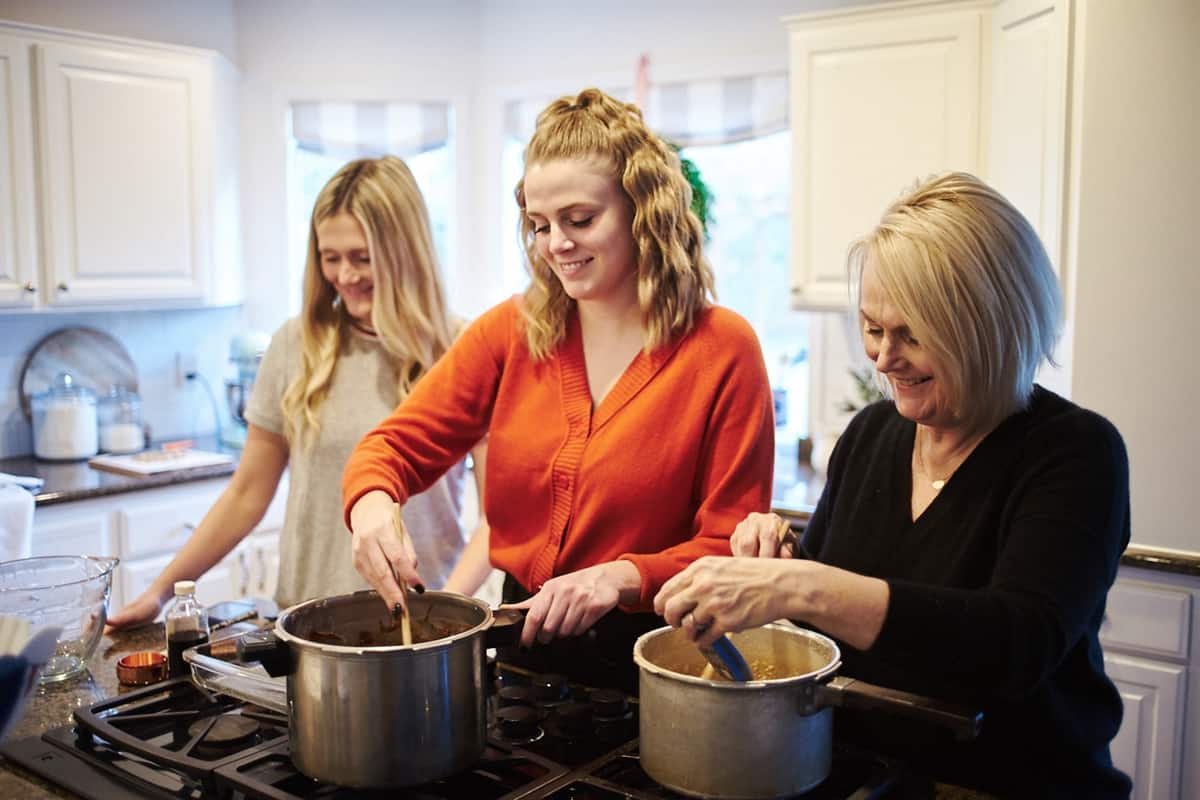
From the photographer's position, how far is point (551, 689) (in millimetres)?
1328

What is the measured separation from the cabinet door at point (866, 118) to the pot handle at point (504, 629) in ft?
5.99

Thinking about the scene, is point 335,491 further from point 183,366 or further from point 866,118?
point 183,366

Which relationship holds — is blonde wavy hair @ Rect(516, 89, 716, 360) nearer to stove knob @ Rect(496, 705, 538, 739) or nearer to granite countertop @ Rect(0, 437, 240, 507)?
stove knob @ Rect(496, 705, 538, 739)

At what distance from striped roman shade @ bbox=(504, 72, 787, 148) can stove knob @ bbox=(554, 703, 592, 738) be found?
8.58 feet

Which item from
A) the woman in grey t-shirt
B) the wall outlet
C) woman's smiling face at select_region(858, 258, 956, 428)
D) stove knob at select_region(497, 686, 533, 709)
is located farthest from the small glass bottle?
the wall outlet

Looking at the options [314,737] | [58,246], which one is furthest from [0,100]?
[314,737]

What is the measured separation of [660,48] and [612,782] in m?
3.17

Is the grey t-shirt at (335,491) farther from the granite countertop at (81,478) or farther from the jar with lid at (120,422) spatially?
the jar with lid at (120,422)

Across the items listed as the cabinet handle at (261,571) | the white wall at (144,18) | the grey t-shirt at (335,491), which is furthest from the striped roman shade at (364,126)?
the grey t-shirt at (335,491)

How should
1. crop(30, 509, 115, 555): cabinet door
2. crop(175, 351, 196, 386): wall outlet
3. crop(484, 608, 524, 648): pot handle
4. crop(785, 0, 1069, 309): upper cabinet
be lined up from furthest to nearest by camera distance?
crop(175, 351, 196, 386): wall outlet → crop(30, 509, 115, 555): cabinet door → crop(785, 0, 1069, 309): upper cabinet → crop(484, 608, 524, 648): pot handle

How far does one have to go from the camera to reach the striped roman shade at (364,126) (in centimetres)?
416

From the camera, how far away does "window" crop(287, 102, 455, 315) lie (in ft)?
13.7

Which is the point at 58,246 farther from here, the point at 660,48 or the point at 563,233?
the point at 563,233

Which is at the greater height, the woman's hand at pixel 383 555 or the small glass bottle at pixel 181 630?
the woman's hand at pixel 383 555
